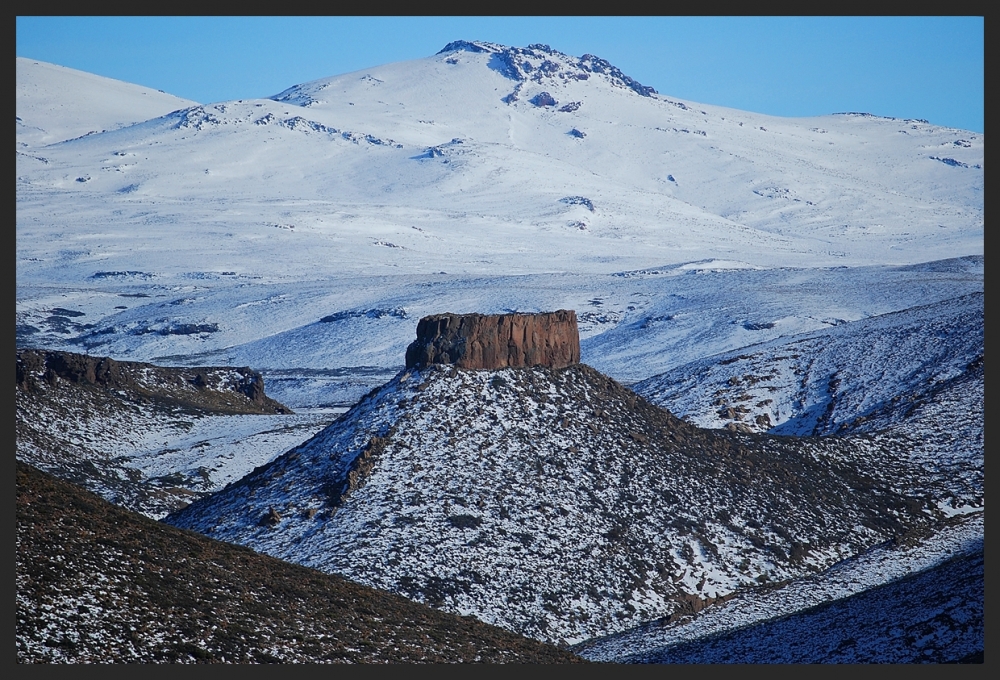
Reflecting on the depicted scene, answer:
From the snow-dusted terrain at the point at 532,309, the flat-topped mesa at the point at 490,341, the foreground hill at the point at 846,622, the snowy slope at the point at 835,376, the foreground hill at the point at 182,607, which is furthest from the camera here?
the snowy slope at the point at 835,376

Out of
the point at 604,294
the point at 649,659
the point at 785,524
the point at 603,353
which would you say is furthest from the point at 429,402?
the point at 604,294

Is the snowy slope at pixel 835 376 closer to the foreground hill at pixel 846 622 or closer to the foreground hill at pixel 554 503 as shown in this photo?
the foreground hill at pixel 554 503

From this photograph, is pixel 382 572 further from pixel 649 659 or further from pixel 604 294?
pixel 604 294

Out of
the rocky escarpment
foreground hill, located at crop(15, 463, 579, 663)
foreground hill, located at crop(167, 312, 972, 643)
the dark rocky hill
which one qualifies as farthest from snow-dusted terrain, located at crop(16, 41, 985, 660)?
the rocky escarpment

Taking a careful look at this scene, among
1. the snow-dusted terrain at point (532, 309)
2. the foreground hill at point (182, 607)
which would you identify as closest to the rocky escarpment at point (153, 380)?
the snow-dusted terrain at point (532, 309)

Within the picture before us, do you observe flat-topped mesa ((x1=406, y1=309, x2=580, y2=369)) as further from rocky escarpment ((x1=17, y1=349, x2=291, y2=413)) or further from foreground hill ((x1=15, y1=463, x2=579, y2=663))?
rocky escarpment ((x1=17, y1=349, x2=291, y2=413))

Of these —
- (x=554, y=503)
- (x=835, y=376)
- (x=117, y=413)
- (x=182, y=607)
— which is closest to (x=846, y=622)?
(x=554, y=503)

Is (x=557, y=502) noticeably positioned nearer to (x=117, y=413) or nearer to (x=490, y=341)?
(x=490, y=341)
